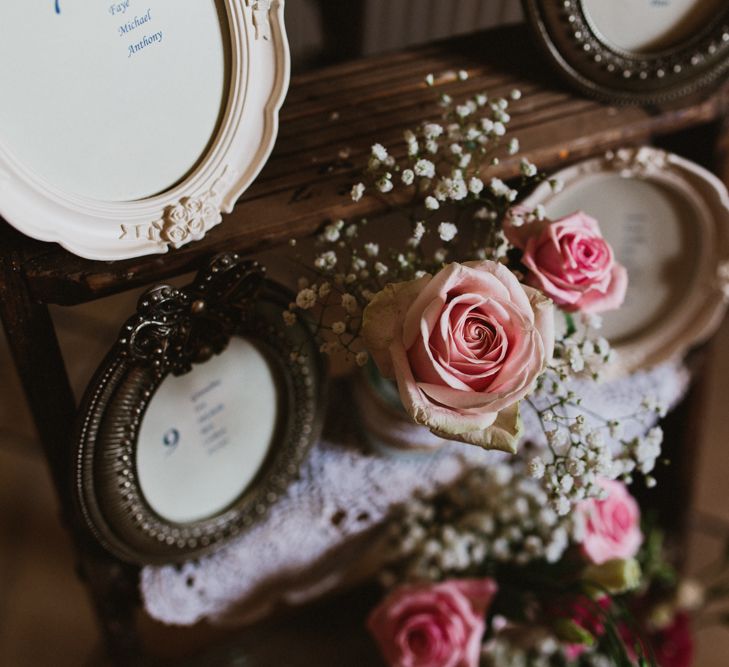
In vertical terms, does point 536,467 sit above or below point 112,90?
below

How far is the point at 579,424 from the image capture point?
68 centimetres

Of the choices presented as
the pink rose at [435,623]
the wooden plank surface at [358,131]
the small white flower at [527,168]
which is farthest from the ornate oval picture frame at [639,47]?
the pink rose at [435,623]

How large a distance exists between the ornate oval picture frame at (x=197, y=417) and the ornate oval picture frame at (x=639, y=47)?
0.37 m

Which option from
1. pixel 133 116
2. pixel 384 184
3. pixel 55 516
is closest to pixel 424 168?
pixel 384 184

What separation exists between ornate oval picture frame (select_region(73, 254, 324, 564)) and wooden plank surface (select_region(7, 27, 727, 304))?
0.12 feet

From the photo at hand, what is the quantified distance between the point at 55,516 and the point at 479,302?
1.25m

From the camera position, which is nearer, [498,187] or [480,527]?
[498,187]

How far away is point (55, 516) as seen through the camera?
1.55m

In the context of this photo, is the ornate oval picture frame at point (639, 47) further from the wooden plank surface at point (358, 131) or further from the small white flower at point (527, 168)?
the small white flower at point (527, 168)

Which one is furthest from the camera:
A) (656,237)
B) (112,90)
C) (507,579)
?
(507,579)

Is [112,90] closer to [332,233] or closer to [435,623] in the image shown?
[332,233]

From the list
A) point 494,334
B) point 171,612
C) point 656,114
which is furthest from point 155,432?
point 656,114

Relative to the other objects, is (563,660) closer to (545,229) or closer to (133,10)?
(545,229)

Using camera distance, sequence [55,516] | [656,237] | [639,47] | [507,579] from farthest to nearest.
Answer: [55,516], [507,579], [656,237], [639,47]
